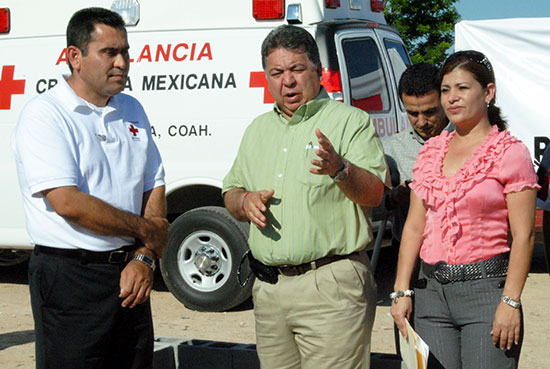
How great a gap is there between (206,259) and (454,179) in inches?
168

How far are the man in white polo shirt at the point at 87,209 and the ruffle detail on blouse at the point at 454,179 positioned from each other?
102 centimetres

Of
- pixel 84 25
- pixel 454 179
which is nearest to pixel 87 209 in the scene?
pixel 84 25

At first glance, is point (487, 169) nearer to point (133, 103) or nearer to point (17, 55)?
point (133, 103)

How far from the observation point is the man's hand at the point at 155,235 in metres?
3.37

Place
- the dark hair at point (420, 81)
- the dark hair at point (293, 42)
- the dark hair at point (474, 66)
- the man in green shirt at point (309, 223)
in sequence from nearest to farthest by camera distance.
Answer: the dark hair at point (474, 66) → the man in green shirt at point (309, 223) → the dark hair at point (293, 42) → the dark hair at point (420, 81)

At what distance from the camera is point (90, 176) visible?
3287mm

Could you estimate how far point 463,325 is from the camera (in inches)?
125

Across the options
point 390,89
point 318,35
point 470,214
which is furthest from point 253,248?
point 390,89

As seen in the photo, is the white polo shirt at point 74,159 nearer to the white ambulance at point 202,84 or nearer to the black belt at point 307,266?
the black belt at point 307,266

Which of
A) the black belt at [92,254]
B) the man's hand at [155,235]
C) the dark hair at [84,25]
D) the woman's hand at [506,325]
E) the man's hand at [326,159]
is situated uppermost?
the dark hair at [84,25]

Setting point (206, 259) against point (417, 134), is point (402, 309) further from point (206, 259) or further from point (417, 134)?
point (206, 259)

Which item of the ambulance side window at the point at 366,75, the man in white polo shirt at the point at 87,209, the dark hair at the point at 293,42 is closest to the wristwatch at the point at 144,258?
the man in white polo shirt at the point at 87,209

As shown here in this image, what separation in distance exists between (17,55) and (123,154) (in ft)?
15.2

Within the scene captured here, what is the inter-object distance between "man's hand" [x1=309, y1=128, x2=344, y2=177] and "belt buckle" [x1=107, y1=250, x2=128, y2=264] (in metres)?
0.81
